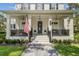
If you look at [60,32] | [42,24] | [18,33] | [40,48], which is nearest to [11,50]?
[40,48]

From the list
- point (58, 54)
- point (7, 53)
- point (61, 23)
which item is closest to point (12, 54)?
point (7, 53)

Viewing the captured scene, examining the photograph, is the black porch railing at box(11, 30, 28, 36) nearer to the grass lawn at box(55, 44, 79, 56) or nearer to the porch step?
the porch step

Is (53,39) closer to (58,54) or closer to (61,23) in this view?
(61,23)

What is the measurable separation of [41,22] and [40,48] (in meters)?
1.96

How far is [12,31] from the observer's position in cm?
1359

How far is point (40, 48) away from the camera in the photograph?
12.3 meters

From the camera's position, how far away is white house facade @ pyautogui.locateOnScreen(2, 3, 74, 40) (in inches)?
525

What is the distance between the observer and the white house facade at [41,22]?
13328 mm

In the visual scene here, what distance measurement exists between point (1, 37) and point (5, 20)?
1.09 metres

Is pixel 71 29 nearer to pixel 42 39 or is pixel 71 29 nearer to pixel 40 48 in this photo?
pixel 42 39

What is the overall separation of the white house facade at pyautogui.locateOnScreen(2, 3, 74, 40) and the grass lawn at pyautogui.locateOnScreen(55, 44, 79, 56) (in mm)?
961

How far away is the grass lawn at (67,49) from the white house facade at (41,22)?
0.96 m

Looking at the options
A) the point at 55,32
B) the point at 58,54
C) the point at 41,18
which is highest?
the point at 41,18

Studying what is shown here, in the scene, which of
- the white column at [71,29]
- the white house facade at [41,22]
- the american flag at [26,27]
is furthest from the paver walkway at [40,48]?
the white column at [71,29]
